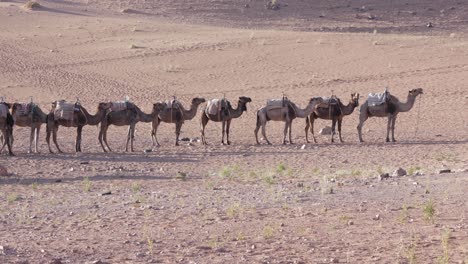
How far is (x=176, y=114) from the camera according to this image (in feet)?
81.9

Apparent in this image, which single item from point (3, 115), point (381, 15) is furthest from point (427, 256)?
point (381, 15)

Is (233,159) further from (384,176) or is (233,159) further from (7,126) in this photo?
(384,176)

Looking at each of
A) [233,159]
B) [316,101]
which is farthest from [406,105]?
[233,159]

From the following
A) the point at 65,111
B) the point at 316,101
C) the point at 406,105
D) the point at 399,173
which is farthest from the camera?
the point at 406,105

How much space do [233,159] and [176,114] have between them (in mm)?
3574

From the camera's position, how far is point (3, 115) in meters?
22.5

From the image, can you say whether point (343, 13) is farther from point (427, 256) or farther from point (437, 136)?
point (427, 256)

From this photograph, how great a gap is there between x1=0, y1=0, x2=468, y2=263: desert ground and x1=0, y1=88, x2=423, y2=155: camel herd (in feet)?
1.90

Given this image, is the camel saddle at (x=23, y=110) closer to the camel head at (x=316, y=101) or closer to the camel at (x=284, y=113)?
the camel at (x=284, y=113)

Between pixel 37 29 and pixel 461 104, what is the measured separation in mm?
28852

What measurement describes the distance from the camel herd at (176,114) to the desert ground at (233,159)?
58 centimetres

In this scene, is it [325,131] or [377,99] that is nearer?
[377,99]

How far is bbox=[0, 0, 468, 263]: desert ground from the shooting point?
11336mm

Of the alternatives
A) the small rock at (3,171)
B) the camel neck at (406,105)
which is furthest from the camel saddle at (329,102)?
the small rock at (3,171)
